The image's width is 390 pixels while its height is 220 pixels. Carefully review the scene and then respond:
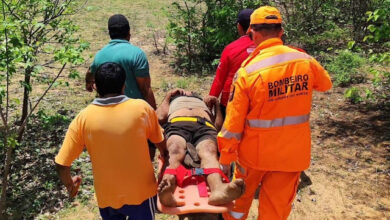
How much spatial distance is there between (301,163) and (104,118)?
65.5 inches

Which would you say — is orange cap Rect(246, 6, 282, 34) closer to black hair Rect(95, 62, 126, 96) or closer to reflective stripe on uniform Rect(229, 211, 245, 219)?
black hair Rect(95, 62, 126, 96)

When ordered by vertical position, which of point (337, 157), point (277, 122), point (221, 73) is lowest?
point (337, 157)

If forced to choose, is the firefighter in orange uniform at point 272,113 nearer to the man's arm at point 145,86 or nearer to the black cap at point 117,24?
the man's arm at point 145,86

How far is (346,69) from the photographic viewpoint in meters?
7.84

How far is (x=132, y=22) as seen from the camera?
1215 centimetres

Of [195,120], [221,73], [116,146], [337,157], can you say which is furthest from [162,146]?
[337,157]

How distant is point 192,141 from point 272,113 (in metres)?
1.29

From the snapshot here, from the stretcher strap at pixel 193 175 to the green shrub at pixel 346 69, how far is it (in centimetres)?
546

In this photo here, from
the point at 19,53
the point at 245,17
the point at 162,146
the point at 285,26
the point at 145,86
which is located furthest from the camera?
the point at 285,26

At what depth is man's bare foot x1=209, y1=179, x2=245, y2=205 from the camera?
270cm

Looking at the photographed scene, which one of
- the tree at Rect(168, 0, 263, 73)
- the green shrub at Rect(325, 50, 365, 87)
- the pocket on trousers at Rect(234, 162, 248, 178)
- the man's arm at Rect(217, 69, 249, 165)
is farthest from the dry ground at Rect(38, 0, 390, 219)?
the man's arm at Rect(217, 69, 249, 165)

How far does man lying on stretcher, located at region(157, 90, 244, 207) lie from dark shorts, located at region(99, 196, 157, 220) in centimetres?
11

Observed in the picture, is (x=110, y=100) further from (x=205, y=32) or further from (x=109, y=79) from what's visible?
(x=205, y=32)

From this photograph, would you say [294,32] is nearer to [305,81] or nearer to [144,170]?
[305,81]
